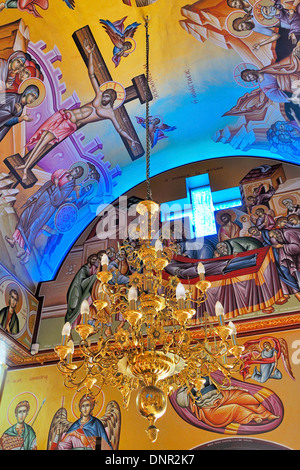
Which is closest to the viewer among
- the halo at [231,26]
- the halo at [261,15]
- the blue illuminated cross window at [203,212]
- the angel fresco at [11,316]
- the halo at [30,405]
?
the halo at [261,15]

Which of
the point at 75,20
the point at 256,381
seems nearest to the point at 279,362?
the point at 256,381

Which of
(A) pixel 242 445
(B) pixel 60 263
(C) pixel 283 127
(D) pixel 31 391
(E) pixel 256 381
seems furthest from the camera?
(B) pixel 60 263

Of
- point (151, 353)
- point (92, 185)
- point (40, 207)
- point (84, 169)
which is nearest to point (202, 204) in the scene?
point (92, 185)

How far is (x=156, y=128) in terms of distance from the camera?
901cm

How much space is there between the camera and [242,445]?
6406 millimetres

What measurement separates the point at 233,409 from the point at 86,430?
2.43 m

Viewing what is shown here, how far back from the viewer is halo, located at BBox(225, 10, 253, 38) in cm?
701

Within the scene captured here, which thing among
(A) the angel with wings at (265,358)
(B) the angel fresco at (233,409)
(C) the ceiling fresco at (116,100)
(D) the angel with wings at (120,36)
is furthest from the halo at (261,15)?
(B) the angel fresco at (233,409)

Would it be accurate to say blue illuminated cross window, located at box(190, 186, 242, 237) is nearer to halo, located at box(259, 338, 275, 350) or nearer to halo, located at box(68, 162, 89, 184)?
halo, located at box(68, 162, 89, 184)

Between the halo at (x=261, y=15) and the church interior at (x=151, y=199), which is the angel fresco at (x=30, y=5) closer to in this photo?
the church interior at (x=151, y=199)

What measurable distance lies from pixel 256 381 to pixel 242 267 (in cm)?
209

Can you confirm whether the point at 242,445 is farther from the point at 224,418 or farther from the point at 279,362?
the point at 279,362

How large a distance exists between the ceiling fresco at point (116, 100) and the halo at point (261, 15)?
16mm

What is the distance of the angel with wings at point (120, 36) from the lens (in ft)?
23.6
